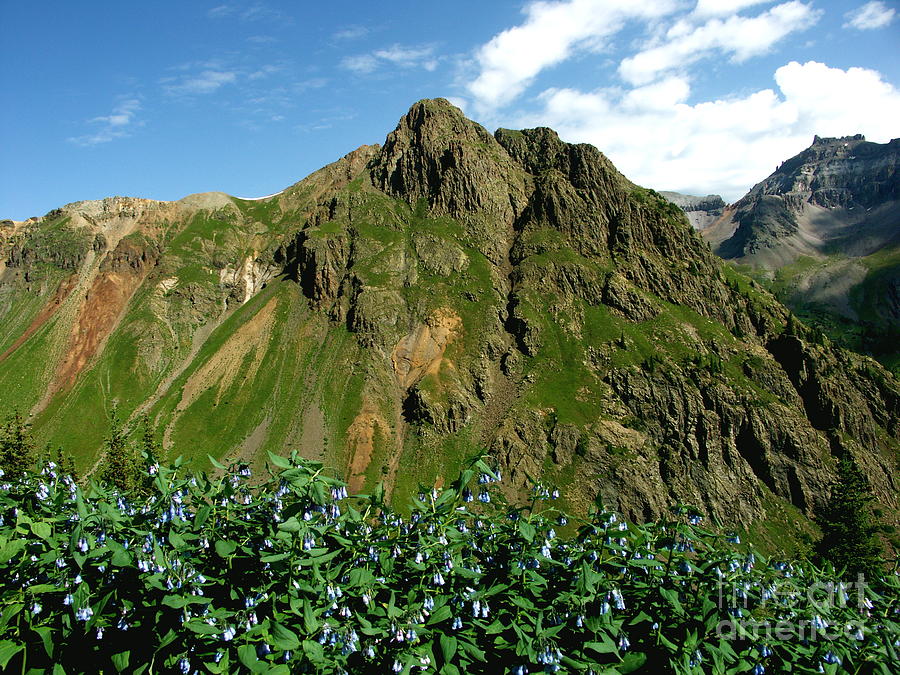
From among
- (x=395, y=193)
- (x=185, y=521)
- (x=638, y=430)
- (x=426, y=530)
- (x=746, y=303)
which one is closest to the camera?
(x=185, y=521)

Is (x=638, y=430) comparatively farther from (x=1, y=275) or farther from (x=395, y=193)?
(x=1, y=275)

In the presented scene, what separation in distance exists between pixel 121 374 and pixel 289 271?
56.2m

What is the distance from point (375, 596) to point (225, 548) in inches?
112

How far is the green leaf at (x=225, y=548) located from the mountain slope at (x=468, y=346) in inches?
4040

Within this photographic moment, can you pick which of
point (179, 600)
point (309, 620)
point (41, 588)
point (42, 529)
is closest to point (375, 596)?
point (309, 620)

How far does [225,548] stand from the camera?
8.59 metres

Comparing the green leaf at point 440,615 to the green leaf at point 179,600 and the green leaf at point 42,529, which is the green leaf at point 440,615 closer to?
the green leaf at point 179,600

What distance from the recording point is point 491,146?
598ft

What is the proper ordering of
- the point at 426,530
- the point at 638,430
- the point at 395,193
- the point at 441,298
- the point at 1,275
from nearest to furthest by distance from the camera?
the point at 426,530, the point at 638,430, the point at 441,298, the point at 395,193, the point at 1,275

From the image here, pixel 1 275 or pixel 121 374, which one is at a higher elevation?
pixel 1 275

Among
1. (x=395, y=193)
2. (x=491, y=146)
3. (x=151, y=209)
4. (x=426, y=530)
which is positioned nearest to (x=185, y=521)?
(x=426, y=530)

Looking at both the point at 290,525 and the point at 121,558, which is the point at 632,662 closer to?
the point at 290,525

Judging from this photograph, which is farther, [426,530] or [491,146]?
[491,146]

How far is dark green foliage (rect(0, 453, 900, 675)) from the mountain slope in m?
102
